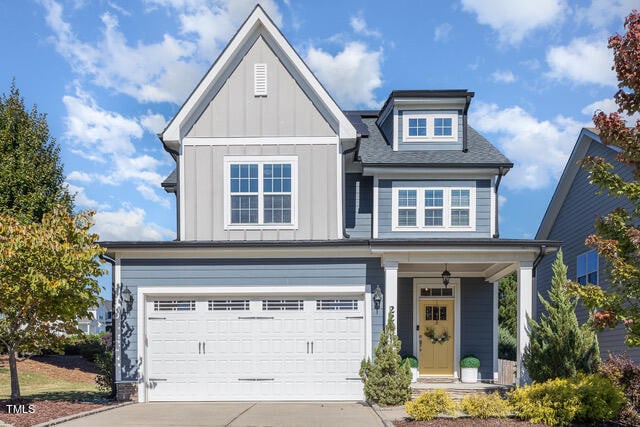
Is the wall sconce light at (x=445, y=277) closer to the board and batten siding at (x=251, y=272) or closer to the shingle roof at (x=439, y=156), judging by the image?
the board and batten siding at (x=251, y=272)

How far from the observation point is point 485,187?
18.0 metres

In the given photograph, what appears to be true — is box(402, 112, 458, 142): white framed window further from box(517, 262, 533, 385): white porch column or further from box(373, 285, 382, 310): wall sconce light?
box(373, 285, 382, 310): wall sconce light

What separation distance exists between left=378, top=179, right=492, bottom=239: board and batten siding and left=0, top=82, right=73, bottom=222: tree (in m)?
12.0

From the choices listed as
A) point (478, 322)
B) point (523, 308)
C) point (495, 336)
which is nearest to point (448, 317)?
point (478, 322)

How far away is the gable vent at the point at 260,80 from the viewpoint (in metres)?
16.8

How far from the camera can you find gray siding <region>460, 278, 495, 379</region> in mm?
18203

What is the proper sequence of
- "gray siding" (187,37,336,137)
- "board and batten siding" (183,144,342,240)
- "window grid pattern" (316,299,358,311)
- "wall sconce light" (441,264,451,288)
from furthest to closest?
"wall sconce light" (441,264,451,288)
"gray siding" (187,37,336,137)
"board and batten siding" (183,144,342,240)
"window grid pattern" (316,299,358,311)

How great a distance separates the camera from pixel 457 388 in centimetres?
1616

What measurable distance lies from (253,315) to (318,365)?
6.55ft

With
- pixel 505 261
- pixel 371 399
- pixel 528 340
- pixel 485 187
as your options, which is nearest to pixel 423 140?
pixel 485 187

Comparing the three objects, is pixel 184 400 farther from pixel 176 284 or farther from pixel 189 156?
pixel 189 156

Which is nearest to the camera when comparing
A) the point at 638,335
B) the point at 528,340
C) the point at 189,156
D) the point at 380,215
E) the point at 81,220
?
the point at 638,335

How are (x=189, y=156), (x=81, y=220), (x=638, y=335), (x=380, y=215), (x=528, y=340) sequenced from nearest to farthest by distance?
(x=638, y=335) → (x=81, y=220) → (x=528, y=340) → (x=189, y=156) → (x=380, y=215)

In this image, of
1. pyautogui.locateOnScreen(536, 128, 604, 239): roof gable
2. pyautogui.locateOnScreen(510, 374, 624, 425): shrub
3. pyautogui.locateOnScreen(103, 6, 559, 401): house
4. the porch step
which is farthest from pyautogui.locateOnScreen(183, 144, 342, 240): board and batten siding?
pyautogui.locateOnScreen(536, 128, 604, 239): roof gable
